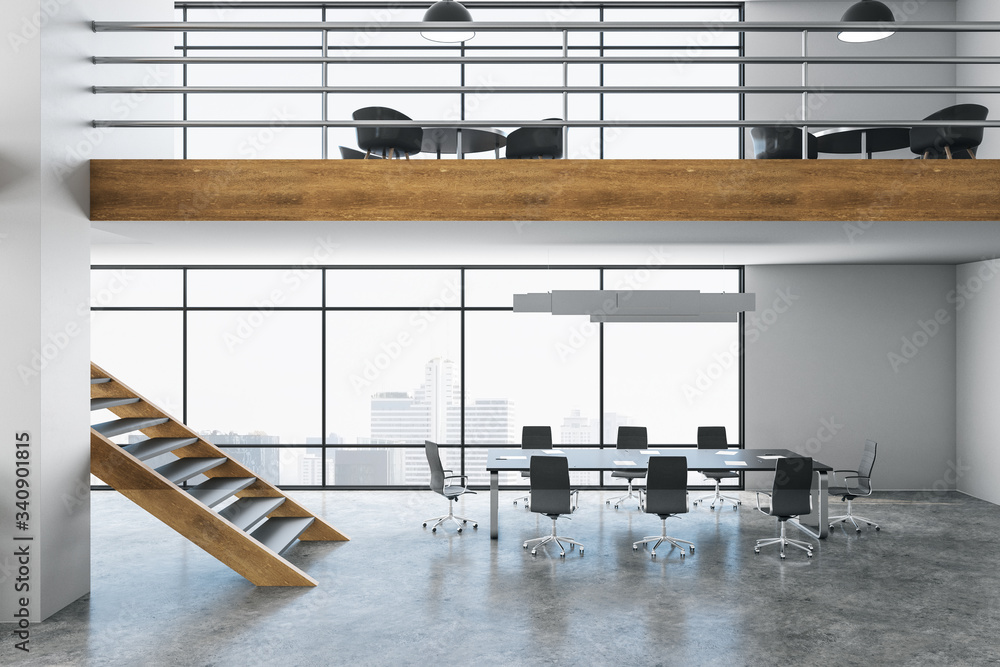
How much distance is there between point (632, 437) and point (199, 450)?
4700 mm

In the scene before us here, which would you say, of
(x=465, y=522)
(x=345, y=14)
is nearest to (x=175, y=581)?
(x=465, y=522)

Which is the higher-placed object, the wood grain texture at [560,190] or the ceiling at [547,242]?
the wood grain texture at [560,190]

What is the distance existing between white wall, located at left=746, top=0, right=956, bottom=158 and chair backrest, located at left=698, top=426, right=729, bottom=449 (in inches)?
144

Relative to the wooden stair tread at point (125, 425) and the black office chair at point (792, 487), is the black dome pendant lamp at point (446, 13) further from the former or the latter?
the black office chair at point (792, 487)

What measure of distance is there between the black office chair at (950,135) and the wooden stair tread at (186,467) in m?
6.43

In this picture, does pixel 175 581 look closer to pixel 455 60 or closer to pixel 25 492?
pixel 25 492

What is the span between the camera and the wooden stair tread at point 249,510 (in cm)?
600

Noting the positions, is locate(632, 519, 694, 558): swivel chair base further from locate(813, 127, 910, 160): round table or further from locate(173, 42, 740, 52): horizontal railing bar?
locate(173, 42, 740, 52): horizontal railing bar

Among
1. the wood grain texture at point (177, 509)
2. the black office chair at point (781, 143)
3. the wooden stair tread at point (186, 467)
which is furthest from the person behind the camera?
the black office chair at point (781, 143)

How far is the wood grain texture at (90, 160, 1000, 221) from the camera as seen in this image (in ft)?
16.2

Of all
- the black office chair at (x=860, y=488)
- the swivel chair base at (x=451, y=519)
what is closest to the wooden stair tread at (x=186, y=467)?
the swivel chair base at (x=451, y=519)

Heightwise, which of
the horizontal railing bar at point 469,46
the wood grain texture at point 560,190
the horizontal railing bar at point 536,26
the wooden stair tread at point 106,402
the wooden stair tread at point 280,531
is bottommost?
the wooden stair tread at point 280,531

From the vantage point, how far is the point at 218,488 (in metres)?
6.15

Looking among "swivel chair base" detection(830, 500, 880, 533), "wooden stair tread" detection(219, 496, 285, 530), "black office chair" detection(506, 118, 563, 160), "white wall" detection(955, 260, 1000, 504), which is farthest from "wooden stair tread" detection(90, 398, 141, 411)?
"white wall" detection(955, 260, 1000, 504)
